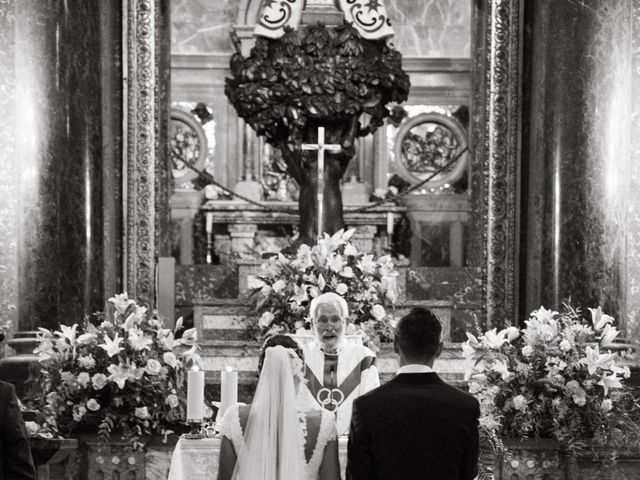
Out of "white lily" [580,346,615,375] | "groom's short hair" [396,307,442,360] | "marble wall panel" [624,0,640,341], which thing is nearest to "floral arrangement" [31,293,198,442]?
"white lily" [580,346,615,375]

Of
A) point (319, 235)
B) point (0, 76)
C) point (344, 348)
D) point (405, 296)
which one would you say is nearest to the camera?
point (344, 348)

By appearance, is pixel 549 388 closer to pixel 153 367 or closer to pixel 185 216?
pixel 153 367

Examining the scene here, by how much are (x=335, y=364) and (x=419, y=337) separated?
292 cm

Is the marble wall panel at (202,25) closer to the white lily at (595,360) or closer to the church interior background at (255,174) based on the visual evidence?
the church interior background at (255,174)

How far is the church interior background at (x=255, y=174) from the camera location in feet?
35.6

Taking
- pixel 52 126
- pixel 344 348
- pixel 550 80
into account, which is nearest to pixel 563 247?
pixel 550 80

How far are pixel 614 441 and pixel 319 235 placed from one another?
140 inches

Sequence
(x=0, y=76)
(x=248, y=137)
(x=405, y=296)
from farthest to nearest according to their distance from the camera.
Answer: (x=248, y=137)
(x=405, y=296)
(x=0, y=76)

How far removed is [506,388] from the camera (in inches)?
340

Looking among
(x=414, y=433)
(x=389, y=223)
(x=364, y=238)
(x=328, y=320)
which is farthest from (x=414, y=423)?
(x=389, y=223)

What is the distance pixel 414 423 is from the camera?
18.1 feet

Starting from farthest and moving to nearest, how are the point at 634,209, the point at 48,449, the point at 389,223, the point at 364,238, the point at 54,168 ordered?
the point at 389,223
the point at 364,238
the point at 634,209
the point at 54,168
the point at 48,449

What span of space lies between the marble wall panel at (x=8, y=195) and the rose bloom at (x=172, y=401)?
2398 millimetres

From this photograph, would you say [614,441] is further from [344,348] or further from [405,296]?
[405,296]
